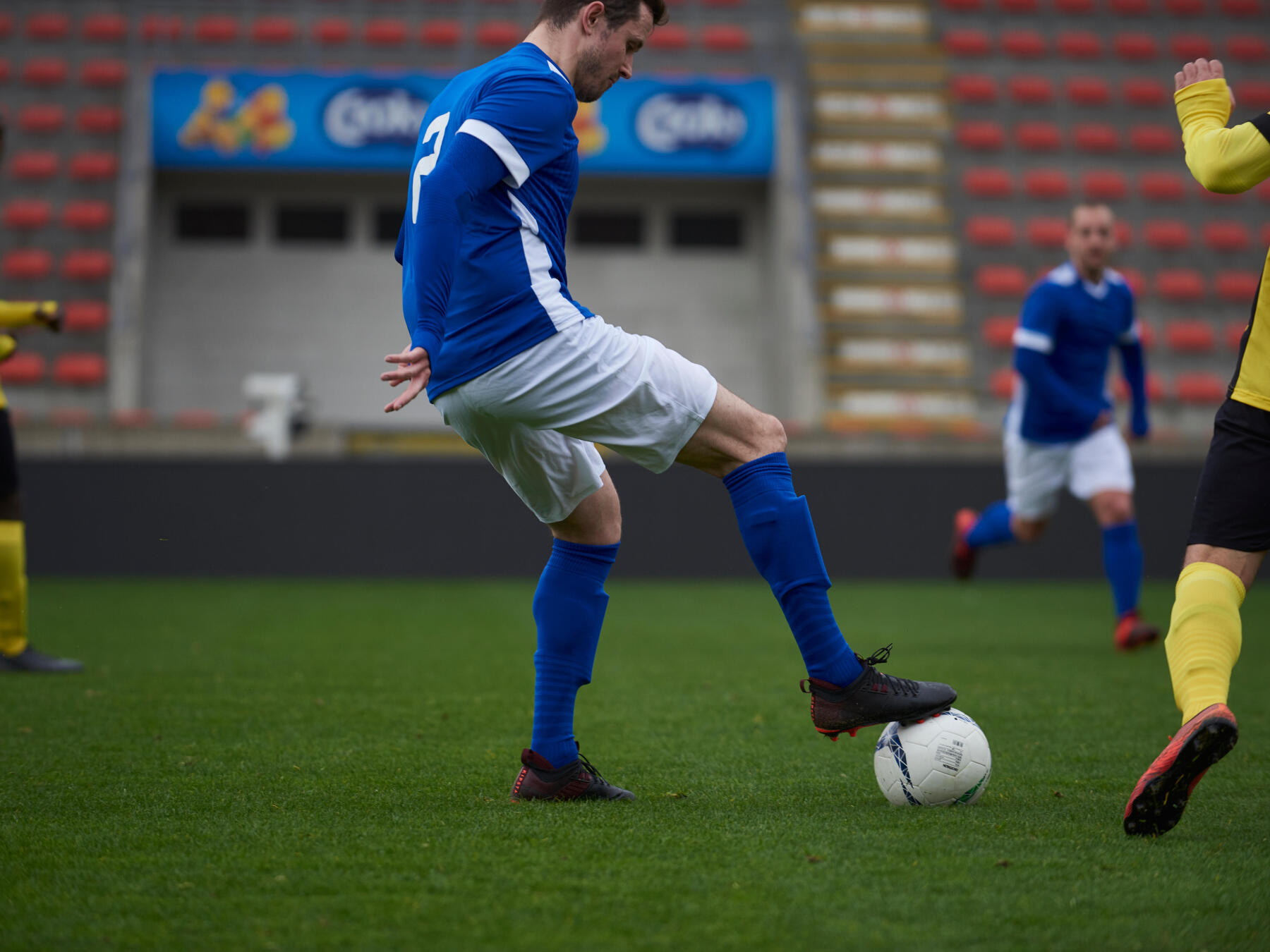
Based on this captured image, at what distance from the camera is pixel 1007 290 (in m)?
15.8

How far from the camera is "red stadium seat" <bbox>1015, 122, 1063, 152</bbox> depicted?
672 inches

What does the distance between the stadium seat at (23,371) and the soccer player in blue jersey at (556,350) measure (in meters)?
13.2

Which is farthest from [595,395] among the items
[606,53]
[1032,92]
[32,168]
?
[1032,92]

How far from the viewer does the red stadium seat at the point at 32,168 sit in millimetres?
16094

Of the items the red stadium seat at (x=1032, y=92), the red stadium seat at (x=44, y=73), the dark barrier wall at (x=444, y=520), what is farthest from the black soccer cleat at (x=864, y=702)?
the red stadium seat at (x=44, y=73)

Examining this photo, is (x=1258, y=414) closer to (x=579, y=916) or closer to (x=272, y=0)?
(x=579, y=916)

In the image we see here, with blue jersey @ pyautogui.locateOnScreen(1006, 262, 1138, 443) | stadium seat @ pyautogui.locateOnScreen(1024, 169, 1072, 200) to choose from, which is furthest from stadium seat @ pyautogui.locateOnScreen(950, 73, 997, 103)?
blue jersey @ pyautogui.locateOnScreen(1006, 262, 1138, 443)

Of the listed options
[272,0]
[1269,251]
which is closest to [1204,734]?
[1269,251]

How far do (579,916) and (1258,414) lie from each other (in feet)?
6.07

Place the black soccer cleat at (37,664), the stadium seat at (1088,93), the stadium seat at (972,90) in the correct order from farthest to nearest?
the stadium seat at (1088,93), the stadium seat at (972,90), the black soccer cleat at (37,664)

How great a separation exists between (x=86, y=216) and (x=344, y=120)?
3415 mm

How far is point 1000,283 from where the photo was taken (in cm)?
1584

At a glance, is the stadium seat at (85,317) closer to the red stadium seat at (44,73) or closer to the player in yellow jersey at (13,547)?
the red stadium seat at (44,73)

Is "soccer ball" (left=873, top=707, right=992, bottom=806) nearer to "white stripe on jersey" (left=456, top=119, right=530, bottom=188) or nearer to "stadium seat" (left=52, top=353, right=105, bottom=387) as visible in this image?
"white stripe on jersey" (left=456, top=119, right=530, bottom=188)
